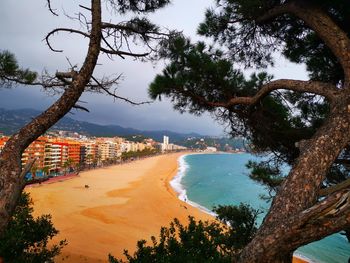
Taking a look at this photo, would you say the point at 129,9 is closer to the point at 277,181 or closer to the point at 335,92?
the point at 335,92

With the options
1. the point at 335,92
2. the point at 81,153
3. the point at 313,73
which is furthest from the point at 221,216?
the point at 81,153

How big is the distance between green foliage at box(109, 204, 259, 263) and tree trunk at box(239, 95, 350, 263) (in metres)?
1.14

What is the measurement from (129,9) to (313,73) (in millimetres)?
2345

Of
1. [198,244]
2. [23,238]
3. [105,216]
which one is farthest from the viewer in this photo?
[105,216]

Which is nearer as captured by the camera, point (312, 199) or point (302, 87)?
point (312, 199)

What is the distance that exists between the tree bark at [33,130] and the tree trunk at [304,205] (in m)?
1.35

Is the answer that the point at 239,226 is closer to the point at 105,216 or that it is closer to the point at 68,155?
the point at 105,216

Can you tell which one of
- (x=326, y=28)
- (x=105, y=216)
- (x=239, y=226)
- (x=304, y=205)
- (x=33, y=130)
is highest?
(x=326, y=28)

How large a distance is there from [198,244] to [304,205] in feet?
7.12

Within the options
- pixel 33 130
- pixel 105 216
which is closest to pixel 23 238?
pixel 33 130

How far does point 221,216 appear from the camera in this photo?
5.08 metres

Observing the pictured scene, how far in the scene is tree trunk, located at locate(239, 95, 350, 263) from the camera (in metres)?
1.35

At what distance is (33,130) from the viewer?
2098 millimetres

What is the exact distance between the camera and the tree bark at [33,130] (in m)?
Result: 1.77
